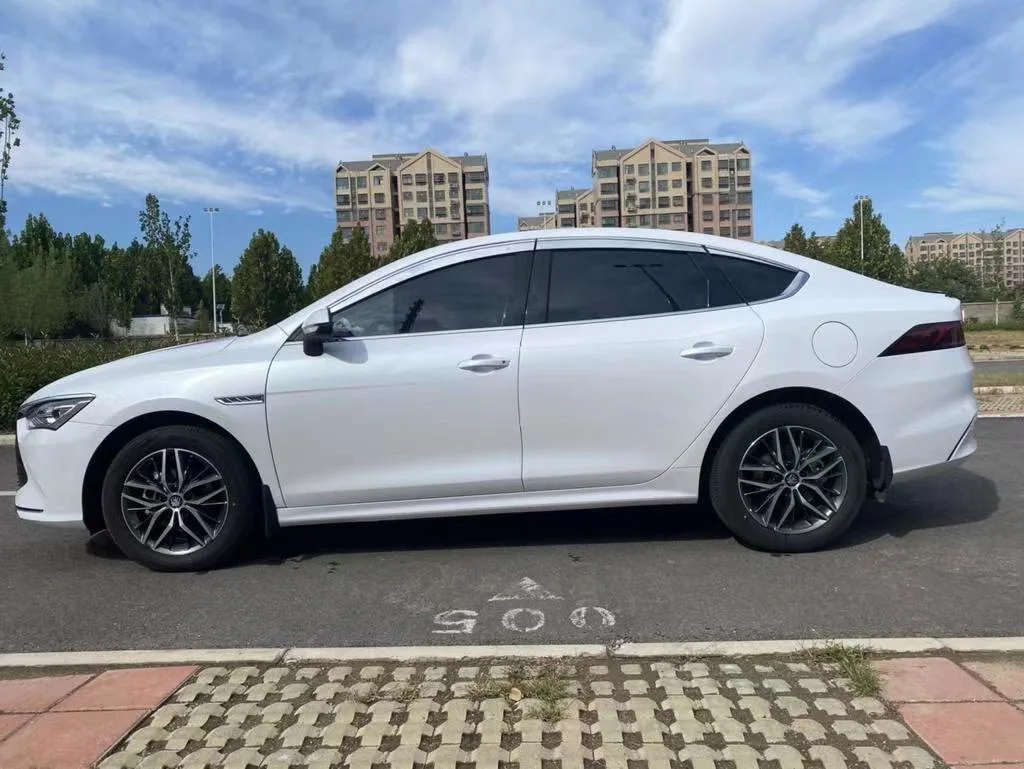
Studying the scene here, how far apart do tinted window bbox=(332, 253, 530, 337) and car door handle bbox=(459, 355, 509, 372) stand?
0.21 m

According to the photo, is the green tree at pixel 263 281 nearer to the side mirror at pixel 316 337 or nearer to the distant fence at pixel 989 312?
the distant fence at pixel 989 312

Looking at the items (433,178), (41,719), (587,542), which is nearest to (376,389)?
(587,542)

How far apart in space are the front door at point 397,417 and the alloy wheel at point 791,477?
1208mm

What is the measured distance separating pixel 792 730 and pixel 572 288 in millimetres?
2443

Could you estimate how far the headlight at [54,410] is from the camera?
3990mm

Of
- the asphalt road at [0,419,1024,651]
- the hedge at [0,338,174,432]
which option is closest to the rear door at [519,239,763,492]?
the asphalt road at [0,419,1024,651]

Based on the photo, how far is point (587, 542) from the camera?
14.7 ft

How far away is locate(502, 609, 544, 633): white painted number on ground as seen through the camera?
329 centimetres

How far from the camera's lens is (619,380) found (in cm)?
400

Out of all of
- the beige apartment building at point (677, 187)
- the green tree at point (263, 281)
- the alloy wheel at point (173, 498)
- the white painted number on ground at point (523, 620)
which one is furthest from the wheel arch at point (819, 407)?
the beige apartment building at point (677, 187)

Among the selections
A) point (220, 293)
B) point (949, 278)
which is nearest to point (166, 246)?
point (220, 293)

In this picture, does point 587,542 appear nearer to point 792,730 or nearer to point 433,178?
point 792,730

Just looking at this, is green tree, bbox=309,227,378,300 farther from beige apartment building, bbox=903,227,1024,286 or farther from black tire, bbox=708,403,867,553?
beige apartment building, bbox=903,227,1024,286

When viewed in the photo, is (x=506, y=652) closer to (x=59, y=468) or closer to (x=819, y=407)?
(x=819, y=407)
